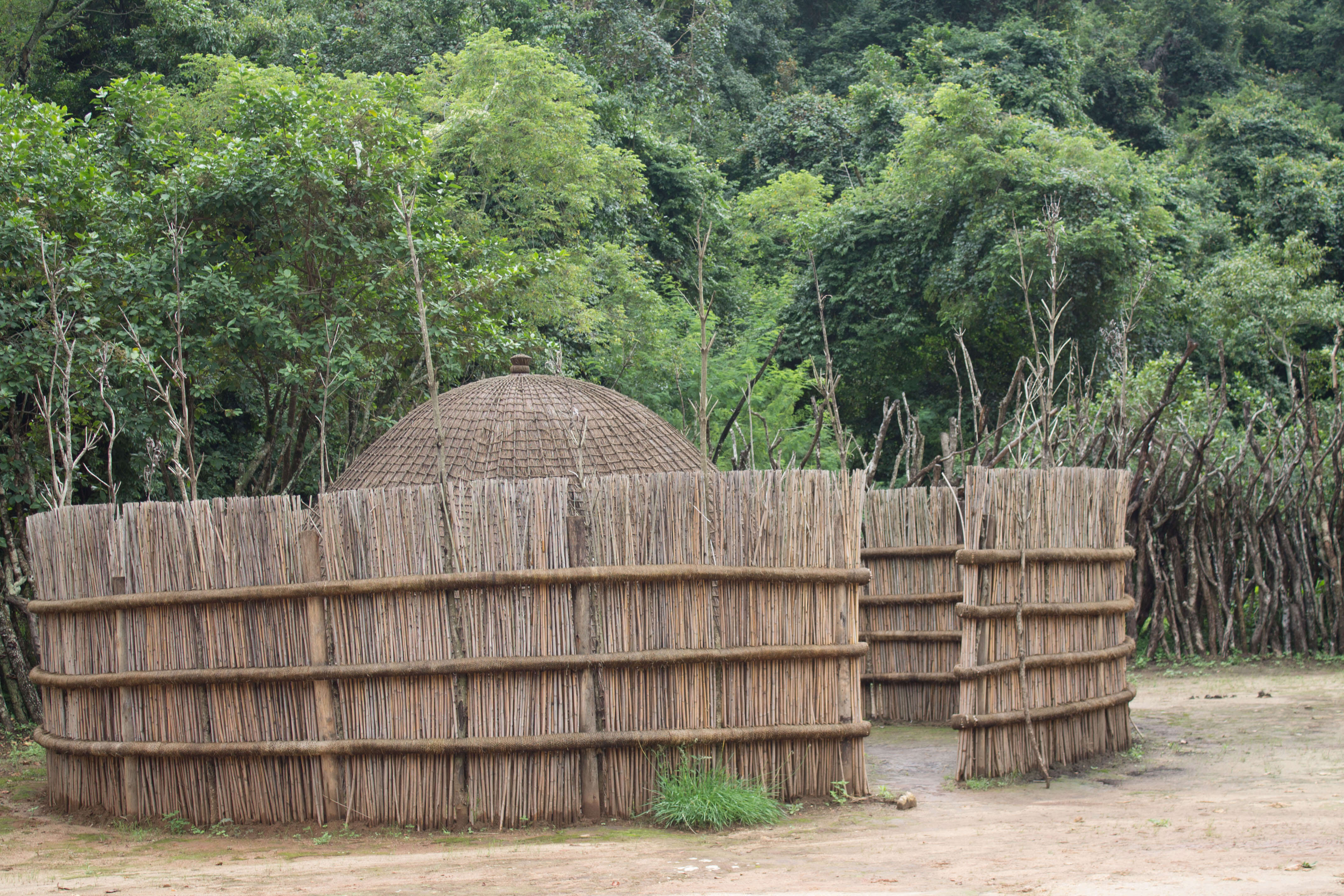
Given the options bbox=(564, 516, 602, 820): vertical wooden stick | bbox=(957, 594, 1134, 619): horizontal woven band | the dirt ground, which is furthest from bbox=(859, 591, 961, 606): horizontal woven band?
bbox=(564, 516, 602, 820): vertical wooden stick

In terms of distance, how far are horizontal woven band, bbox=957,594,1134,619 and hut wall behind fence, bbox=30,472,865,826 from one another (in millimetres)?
867

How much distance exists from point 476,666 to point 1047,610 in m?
3.31

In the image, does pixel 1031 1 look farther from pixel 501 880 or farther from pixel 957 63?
pixel 501 880

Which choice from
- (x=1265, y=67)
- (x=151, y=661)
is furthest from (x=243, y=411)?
(x=1265, y=67)

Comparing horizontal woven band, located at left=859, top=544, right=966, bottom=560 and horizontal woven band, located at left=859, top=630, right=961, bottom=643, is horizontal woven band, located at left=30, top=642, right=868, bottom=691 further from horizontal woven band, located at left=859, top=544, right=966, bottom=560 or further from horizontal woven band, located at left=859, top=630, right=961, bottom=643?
horizontal woven band, located at left=859, top=630, right=961, bottom=643

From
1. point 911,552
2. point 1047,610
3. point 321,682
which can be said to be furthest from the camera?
point 911,552

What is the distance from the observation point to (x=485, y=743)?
5.53 metres

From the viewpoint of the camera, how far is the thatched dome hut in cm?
694

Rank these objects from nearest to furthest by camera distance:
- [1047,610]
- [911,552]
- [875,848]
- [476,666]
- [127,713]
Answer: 1. [875,848]
2. [476,666]
3. [127,713]
4. [1047,610]
5. [911,552]

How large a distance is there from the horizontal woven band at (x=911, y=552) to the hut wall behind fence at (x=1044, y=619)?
1.20 meters

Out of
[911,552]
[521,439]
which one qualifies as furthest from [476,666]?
[911,552]

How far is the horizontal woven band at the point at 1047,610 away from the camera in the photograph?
20.9ft

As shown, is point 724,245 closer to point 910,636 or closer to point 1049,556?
point 910,636

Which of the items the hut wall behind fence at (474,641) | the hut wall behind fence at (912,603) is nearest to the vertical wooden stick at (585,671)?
the hut wall behind fence at (474,641)
